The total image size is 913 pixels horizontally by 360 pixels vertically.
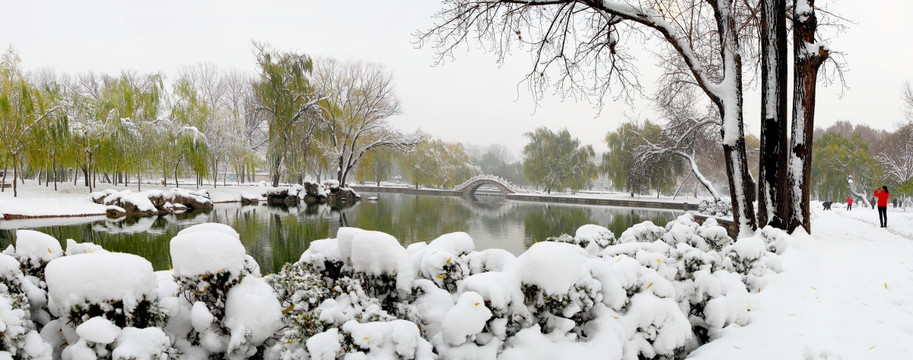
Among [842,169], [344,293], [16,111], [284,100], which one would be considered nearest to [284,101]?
[284,100]

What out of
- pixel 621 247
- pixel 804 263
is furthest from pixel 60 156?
pixel 804 263

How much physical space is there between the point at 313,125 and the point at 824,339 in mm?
24724

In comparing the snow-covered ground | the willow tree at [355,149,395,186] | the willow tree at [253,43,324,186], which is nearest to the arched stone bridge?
the willow tree at [355,149,395,186]

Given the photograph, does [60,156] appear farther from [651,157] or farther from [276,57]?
[651,157]

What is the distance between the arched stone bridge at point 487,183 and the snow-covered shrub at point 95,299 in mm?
36194

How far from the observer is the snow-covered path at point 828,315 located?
220 cm

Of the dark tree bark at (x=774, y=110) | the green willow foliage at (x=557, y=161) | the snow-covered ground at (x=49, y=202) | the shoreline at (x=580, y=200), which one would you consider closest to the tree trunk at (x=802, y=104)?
the dark tree bark at (x=774, y=110)

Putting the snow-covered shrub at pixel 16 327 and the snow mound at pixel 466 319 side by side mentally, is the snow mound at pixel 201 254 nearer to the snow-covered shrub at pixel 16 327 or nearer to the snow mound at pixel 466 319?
the snow-covered shrub at pixel 16 327

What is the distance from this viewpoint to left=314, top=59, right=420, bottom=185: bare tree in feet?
87.6

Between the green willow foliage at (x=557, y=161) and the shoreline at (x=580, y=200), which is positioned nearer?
the shoreline at (x=580, y=200)

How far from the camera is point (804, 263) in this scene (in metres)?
3.76

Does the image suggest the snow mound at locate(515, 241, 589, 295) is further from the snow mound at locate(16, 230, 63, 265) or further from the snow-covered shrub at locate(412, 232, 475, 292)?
the snow mound at locate(16, 230, 63, 265)

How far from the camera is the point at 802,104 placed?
550 cm

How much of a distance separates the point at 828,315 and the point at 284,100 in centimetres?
2365
